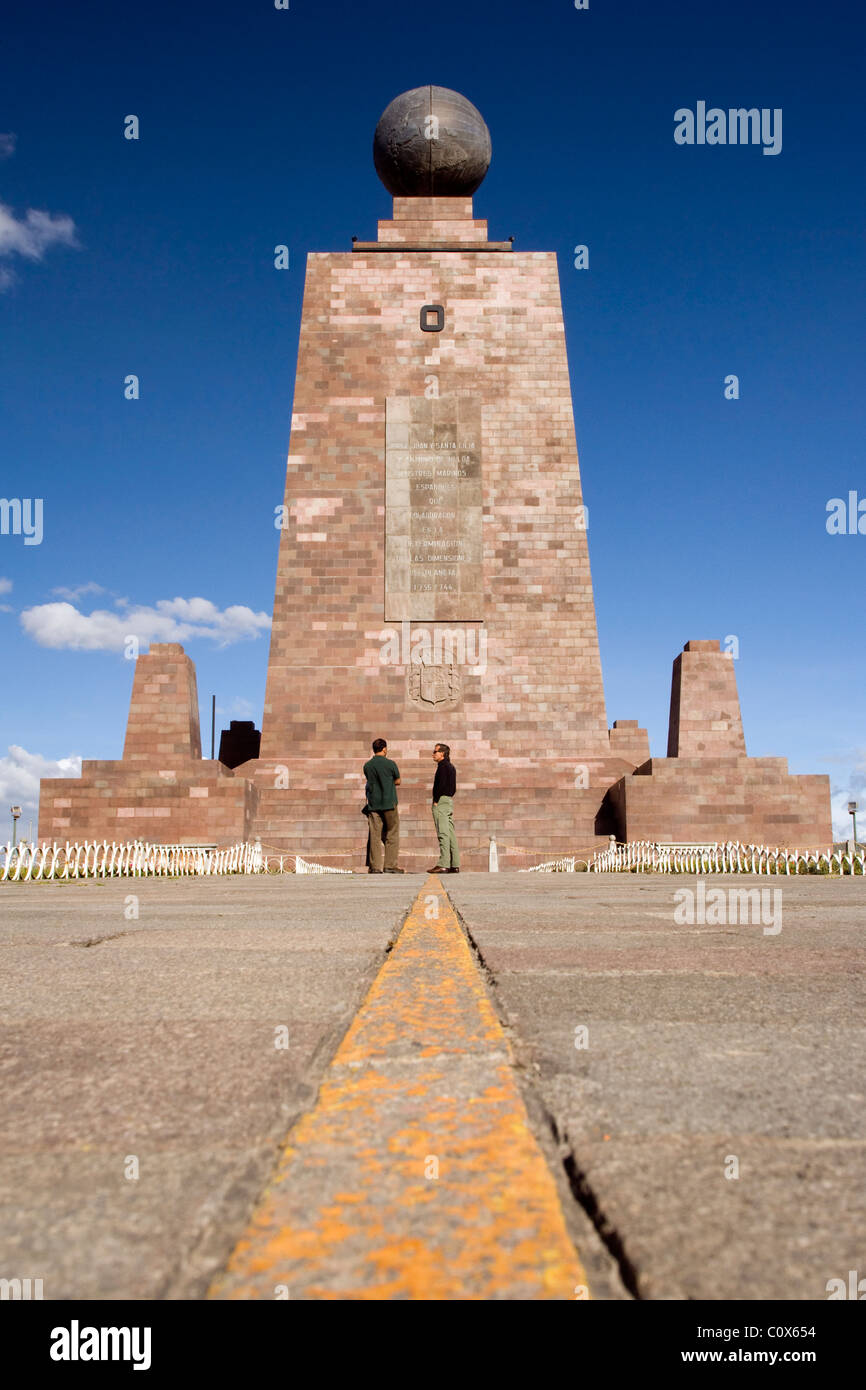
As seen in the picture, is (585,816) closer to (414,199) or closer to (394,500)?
(394,500)

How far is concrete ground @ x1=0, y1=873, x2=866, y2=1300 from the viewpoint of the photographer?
84 centimetres

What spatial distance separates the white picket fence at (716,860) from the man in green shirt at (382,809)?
3.11 meters

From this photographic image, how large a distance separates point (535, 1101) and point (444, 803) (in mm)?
10469

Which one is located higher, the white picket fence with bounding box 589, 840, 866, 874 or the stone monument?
the stone monument

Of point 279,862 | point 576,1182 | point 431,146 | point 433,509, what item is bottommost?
point 576,1182

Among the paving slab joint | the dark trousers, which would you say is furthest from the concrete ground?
the dark trousers

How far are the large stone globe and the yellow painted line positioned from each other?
24.0 m

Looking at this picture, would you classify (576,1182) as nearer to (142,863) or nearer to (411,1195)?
(411,1195)

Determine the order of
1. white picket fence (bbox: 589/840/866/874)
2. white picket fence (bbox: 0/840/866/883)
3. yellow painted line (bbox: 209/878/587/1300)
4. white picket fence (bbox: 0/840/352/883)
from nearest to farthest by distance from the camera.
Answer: yellow painted line (bbox: 209/878/587/1300) → white picket fence (bbox: 0/840/352/883) → white picket fence (bbox: 0/840/866/883) → white picket fence (bbox: 589/840/866/874)

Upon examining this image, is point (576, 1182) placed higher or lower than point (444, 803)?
lower

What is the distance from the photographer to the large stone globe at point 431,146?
2203cm

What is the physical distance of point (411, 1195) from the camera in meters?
0.95

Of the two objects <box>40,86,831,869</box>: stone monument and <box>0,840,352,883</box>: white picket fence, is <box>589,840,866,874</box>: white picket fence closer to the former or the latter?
<box>40,86,831,869</box>: stone monument

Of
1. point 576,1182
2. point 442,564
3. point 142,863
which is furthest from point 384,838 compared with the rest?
point 576,1182
